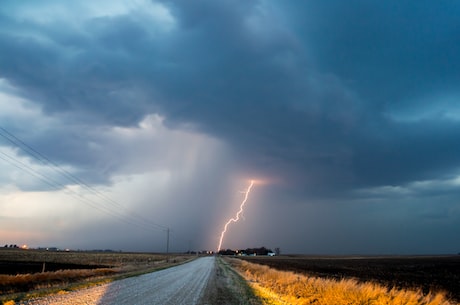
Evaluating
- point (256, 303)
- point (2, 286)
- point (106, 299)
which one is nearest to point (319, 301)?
point (256, 303)

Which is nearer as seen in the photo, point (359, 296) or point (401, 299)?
point (401, 299)

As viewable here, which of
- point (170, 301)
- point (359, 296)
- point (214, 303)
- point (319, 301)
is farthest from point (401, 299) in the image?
point (170, 301)

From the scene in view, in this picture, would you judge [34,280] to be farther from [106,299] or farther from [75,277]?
[106,299]

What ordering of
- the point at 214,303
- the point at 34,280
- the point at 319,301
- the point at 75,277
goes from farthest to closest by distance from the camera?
the point at 75,277
the point at 34,280
the point at 319,301
the point at 214,303

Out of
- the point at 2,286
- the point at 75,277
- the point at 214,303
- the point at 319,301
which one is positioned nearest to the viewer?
the point at 214,303

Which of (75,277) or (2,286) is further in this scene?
(75,277)

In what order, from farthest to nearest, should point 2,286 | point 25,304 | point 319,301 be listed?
1. point 2,286
2. point 319,301
3. point 25,304

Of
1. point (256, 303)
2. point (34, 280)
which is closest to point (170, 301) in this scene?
point (256, 303)

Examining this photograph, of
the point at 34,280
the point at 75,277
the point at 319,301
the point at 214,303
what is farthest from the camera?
the point at 75,277

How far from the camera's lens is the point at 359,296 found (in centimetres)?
1714

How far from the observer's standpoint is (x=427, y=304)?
15172 mm

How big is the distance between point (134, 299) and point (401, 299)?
11.8 m

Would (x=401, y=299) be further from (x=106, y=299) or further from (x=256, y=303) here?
(x=106, y=299)

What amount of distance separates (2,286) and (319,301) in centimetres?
1886
